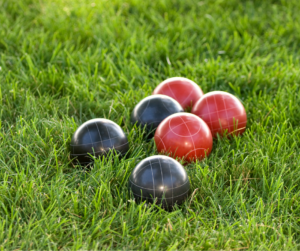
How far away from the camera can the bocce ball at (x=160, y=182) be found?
2.46 m

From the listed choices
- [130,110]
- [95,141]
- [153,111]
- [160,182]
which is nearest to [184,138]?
[153,111]

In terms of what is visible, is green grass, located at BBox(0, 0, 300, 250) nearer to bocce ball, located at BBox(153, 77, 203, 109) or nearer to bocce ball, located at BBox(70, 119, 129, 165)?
bocce ball, located at BBox(70, 119, 129, 165)

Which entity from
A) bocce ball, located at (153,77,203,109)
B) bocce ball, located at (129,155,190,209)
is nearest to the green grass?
bocce ball, located at (129,155,190,209)

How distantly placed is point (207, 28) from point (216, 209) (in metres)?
3.25

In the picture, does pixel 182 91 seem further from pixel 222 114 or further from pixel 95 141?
pixel 95 141

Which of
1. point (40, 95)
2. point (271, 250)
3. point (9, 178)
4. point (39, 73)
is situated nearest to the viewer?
point (271, 250)

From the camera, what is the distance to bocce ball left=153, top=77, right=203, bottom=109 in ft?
11.5

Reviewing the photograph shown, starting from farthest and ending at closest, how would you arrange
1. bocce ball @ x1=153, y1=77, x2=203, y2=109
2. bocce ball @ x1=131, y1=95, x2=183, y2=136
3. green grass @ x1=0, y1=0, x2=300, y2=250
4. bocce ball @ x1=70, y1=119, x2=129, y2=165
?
bocce ball @ x1=153, y1=77, x2=203, y2=109 → bocce ball @ x1=131, y1=95, x2=183, y2=136 → bocce ball @ x1=70, y1=119, x2=129, y2=165 → green grass @ x1=0, y1=0, x2=300, y2=250

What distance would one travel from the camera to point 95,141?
9.27 feet

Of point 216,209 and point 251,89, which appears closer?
point 216,209

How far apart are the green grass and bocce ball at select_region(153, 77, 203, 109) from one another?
328 mm

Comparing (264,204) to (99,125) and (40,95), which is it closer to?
(99,125)

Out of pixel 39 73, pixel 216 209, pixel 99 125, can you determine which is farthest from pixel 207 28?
pixel 216 209

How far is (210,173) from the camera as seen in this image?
279 cm
